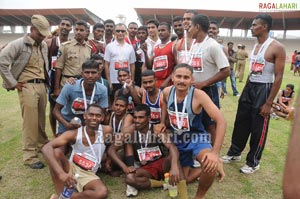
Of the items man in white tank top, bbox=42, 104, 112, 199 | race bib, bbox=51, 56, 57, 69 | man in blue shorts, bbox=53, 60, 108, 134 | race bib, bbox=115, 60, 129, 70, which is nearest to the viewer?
man in white tank top, bbox=42, 104, 112, 199

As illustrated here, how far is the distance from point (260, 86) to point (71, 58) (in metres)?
2.84

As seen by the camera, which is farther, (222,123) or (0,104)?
(0,104)

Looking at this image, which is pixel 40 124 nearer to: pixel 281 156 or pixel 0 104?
pixel 281 156

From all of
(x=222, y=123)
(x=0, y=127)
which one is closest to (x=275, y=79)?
(x=222, y=123)

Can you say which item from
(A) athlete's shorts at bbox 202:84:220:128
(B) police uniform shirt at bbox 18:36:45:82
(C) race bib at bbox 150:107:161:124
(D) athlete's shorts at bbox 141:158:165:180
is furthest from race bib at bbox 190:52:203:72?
(B) police uniform shirt at bbox 18:36:45:82

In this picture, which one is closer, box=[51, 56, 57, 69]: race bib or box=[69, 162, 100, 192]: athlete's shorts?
box=[69, 162, 100, 192]: athlete's shorts

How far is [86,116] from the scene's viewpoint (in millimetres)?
3346

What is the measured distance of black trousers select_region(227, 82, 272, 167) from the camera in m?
3.69

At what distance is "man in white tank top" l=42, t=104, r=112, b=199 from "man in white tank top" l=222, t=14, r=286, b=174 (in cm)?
196

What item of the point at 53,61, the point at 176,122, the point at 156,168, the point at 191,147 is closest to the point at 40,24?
the point at 53,61

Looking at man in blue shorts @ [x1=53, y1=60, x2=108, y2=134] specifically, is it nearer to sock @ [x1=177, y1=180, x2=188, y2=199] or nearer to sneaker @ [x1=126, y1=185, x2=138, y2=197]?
sneaker @ [x1=126, y1=185, x2=138, y2=197]

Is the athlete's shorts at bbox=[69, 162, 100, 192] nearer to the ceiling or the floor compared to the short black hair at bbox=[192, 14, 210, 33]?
nearer to the floor

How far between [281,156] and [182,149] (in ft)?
7.30

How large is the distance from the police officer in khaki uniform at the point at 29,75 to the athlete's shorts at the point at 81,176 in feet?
3.12
